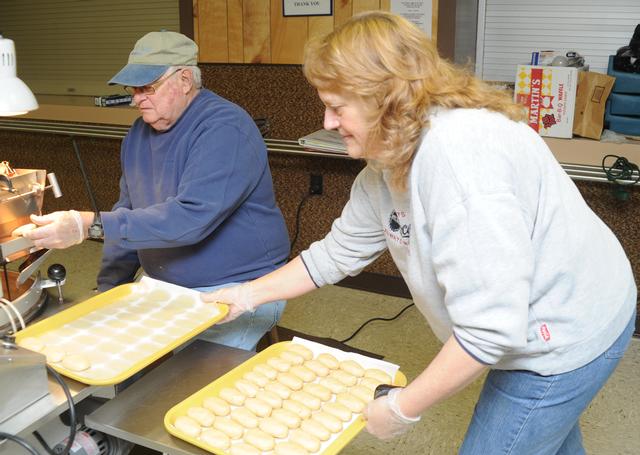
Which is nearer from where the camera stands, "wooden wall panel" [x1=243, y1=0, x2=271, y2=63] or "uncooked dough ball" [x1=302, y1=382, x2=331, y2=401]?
"uncooked dough ball" [x1=302, y1=382, x2=331, y2=401]

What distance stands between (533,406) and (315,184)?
236cm

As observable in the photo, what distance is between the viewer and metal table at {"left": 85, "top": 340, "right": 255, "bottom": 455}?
4.16 ft

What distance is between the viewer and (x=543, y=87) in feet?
9.04

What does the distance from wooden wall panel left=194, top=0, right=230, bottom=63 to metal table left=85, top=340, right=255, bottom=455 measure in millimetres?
2183

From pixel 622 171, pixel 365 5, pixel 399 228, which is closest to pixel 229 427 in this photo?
pixel 399 228

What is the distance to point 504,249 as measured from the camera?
3.34 feet

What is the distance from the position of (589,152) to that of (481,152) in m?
1.86

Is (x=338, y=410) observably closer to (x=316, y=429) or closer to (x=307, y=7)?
(x=316, y=429)

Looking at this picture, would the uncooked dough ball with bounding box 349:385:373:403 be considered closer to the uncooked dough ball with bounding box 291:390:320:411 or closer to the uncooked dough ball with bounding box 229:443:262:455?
the uncooked dough ball with bounding box 291:390:320:411

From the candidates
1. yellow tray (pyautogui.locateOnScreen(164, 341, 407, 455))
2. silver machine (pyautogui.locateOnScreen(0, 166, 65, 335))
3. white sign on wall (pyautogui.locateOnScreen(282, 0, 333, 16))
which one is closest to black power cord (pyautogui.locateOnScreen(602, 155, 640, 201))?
white sign on wall (pyautogui.locateOnScreen(282, 0, 333, 16))

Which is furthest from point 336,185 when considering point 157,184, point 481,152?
point 481,152

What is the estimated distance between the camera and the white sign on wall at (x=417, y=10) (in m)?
2.94

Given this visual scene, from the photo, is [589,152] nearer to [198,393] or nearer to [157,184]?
[157,184]

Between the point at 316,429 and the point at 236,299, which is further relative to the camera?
the point at 236,299
